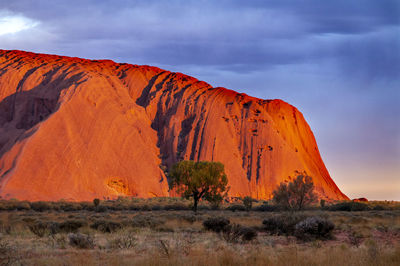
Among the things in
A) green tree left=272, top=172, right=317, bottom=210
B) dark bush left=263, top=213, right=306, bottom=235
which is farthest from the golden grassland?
green tree left=272, top=172, right=317, bottom=210

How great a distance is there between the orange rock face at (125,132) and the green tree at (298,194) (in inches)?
1142

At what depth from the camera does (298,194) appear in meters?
36.6

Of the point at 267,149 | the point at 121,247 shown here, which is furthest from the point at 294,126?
the point at 121,247

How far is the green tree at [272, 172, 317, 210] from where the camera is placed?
36.2 m

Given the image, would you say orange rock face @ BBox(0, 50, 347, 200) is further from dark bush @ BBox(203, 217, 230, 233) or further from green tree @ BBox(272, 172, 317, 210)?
dark bush @ BBox(203, 217, 230, 233)

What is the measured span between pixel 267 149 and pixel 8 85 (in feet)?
158

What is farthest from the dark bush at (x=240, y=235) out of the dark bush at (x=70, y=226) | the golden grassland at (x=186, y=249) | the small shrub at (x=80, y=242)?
the dark bush at (x=70, y=226)

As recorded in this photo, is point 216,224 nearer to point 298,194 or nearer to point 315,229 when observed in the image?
point 315,229

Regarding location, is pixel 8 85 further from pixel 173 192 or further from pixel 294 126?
pixel 294 126

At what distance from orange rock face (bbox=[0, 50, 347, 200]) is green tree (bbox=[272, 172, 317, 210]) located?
95.1 feet

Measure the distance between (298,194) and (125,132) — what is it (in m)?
37.2

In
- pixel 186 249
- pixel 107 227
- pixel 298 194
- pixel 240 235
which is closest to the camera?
pixel 186 249

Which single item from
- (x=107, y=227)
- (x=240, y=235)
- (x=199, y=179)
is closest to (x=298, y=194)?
(x=199, y=179)

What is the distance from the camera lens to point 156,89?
8394 centimetres
